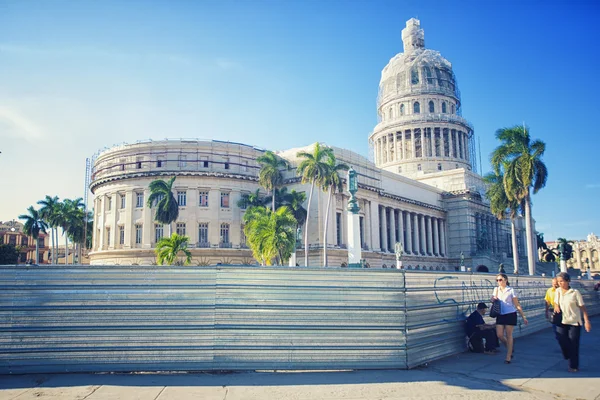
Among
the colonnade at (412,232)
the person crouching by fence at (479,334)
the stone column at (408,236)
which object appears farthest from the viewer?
the stone column at (408,236)

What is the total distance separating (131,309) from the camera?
8352mm

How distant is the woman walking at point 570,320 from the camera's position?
930 cm

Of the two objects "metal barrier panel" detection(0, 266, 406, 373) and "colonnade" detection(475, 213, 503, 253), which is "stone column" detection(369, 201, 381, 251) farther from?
"metal barrier panel" detection(0, 266, 406, 373)

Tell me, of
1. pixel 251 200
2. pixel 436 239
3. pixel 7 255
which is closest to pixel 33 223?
pixel 7 255

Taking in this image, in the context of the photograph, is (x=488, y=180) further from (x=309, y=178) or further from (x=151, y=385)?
(x=151, y=385)

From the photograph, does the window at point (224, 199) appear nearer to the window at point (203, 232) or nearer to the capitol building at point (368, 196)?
the capitol building at point (368, 196)

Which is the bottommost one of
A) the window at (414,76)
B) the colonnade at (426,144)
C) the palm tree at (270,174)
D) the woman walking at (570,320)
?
the woman walking at (570,320)

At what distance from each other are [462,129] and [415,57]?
58.1 feet

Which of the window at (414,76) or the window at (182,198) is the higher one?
the window at (414,76)

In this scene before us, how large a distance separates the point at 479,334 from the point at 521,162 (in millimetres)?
30031

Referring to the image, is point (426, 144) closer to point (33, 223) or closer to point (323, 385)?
point (33, 223)

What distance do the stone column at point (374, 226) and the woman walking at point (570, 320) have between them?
1992 inches

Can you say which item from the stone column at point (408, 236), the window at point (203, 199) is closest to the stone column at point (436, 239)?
the stone column at point (408, 236)

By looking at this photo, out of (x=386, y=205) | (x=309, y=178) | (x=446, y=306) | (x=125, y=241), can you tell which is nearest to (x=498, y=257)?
(x=386, y=205)
